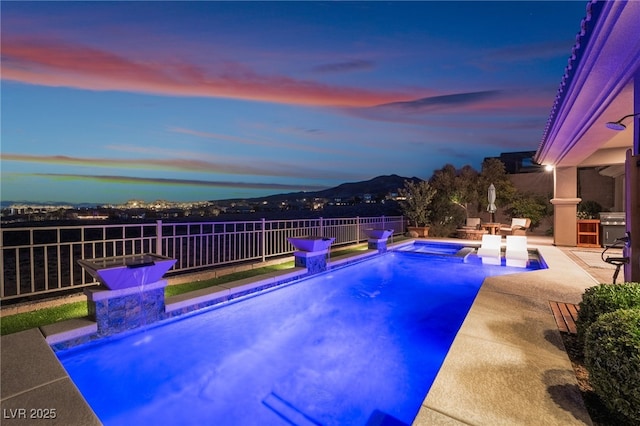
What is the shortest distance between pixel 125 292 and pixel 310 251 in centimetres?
354

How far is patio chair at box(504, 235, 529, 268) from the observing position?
7797 millimetres

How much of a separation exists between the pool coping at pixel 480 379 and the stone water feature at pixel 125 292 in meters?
0.23

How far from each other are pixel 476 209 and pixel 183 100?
1381 cm

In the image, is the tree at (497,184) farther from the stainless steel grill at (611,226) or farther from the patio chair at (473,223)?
the stainless steel grill at (611,226)

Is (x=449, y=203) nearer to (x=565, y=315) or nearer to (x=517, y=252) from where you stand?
(x=517, y=252)

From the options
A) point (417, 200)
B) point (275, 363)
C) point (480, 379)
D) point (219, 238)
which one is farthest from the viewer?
point (417, 200)

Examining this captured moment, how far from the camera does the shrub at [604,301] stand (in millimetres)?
2152

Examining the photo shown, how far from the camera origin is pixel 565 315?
3.38m

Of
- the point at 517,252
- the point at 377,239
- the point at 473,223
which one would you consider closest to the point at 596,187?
the point at 473,223

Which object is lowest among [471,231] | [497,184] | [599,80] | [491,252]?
[491,252]

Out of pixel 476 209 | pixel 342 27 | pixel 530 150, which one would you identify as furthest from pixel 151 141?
→ pixel 530 150

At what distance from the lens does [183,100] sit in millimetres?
10875

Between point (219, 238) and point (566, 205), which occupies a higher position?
point (566, 205)

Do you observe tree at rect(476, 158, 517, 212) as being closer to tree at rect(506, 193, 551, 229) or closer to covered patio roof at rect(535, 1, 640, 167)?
tree at rect(506, 193, 551, 229)
